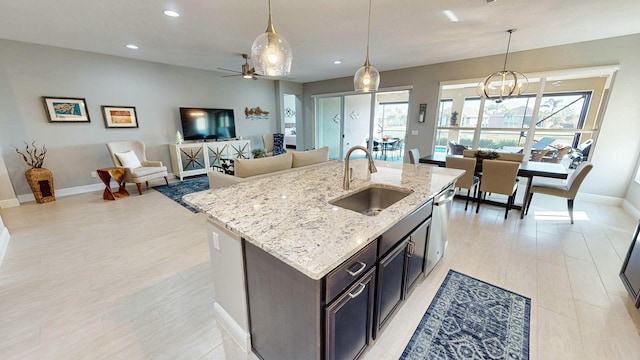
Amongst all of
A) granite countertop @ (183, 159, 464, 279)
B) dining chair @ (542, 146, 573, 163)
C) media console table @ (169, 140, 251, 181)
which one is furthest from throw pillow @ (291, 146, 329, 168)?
dining chair @ (542, 146, 573, 163)

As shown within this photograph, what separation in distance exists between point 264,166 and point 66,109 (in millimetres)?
4181

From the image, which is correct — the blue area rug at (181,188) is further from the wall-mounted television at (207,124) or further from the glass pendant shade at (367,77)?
the glass pendant shade at (367,77)

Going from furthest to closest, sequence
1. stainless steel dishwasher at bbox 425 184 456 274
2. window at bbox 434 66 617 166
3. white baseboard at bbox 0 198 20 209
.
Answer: window at bbox 434 66 617 166 < white baseboard at bbox 0 198 20 209 < stainless steel dishwasher at bbox 425 184 456 274

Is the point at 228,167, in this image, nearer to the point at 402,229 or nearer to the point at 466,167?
the point at 402,229

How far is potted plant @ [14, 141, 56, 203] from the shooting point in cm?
388

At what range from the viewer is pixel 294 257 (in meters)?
0.87

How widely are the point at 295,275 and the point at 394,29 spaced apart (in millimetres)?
3413

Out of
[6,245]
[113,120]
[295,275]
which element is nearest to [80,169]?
[113,120]

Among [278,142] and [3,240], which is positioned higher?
[278,142]

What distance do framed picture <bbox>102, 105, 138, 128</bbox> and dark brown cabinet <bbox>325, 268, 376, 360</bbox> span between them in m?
5.82

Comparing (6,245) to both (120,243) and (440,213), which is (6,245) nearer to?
(120,243)

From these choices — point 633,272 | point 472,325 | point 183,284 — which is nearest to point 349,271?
point 472,325

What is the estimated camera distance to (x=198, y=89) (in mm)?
5766

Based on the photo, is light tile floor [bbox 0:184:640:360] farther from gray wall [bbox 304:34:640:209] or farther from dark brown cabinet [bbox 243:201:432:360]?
gray wall [bbox 304:34:640:209]
